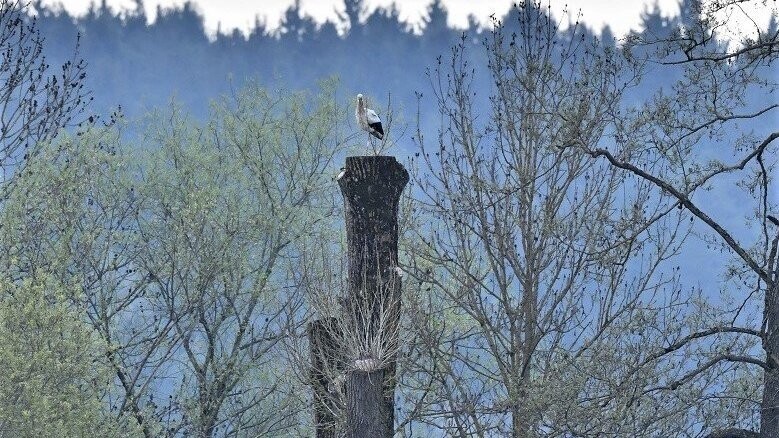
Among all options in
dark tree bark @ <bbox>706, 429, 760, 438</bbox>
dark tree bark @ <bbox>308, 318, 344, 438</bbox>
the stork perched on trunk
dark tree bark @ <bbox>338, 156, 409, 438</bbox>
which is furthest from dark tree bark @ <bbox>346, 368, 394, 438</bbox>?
dark tree bark @ <bbox>706, 429, 760, 438</bbox>

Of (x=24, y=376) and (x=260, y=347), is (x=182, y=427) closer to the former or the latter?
(x=260, y=347)

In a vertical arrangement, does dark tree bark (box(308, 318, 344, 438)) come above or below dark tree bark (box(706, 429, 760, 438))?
above

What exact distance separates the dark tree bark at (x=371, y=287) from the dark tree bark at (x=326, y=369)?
43 centimetres

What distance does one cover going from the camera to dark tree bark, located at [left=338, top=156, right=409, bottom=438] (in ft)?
40.0

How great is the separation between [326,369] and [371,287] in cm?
129

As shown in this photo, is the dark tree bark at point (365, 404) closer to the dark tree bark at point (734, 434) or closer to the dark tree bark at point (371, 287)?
the dark tree bark at point (371, 287)

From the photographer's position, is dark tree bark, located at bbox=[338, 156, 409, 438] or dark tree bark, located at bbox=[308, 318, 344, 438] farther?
dark tree bark, located at bbox=[308, 318, 344, 438]

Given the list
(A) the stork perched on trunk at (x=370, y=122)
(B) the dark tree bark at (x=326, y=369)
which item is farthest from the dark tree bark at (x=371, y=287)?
(A) the stork perched on trunk at (x=370, y=122)

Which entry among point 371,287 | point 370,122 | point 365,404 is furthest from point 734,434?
point 370,122

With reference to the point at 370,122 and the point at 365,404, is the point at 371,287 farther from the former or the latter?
the point at 370,122

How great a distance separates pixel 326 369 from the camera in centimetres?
1292

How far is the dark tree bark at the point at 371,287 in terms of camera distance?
12.2m

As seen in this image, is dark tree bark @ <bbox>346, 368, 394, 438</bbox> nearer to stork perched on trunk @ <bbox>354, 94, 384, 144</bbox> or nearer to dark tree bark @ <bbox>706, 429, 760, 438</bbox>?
stork perched on trunk @ <bbox>354, 94, 384, 144</bbox>

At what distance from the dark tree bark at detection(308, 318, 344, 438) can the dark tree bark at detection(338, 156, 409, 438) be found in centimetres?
43
